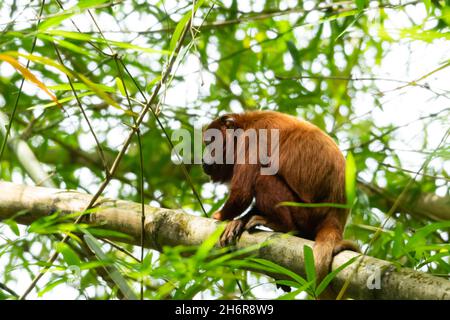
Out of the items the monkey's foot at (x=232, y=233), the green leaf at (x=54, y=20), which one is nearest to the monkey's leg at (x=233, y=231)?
the monkey's foot at (x=232, y=233)

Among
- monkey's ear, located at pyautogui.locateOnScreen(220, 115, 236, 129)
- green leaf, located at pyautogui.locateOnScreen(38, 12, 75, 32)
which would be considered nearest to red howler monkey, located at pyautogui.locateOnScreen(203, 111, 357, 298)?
monkey's ear, located at pyautogui.locateOnScreen(220, 115, 236, 129)

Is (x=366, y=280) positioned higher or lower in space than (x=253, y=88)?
lower

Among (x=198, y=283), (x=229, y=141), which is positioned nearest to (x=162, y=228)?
(x=198, y=283)

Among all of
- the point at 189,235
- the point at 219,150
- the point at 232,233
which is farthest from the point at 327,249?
the point at 219,150

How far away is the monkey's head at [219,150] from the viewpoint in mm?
5934

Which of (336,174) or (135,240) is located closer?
(135,240)

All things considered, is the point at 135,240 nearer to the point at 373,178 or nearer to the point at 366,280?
the point at 366,280

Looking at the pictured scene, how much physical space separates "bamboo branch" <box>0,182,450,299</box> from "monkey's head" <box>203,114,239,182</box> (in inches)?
67.1

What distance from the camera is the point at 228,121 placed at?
5.91 meters

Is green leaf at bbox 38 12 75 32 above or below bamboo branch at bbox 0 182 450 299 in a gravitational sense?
above

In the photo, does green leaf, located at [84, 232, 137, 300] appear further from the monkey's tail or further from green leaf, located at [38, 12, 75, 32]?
the monkey's tail

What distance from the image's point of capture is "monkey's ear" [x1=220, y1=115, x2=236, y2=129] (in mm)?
5855
